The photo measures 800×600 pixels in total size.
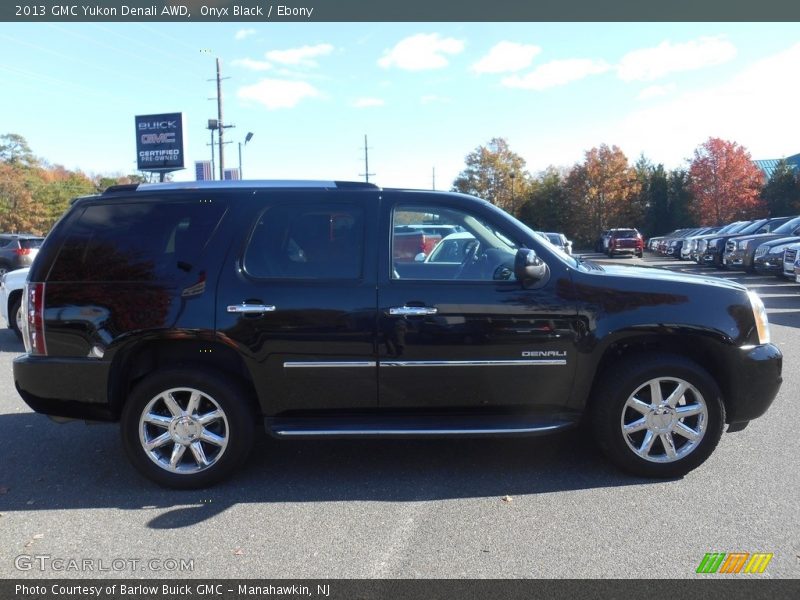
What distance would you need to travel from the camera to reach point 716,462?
15.4 ft

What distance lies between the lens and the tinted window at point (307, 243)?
14.5ft

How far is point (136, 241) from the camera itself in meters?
4.47

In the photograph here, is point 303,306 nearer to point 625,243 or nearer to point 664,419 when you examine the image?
point 664,419

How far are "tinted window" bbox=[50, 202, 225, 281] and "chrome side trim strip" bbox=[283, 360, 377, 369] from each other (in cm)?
95

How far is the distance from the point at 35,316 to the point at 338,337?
2.03 m

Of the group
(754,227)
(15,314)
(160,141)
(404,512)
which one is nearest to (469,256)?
(404,512)

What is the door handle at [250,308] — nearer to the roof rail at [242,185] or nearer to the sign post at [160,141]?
the roof rail at [242,185]

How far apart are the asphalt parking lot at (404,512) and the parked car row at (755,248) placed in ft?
42.0

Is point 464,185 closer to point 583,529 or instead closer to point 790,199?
point 790,199

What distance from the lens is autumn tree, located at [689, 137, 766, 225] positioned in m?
50.1

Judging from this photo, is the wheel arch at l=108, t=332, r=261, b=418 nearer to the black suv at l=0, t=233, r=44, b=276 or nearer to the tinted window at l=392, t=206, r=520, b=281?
the tinted window at l=392, t=206, r=520, b=281

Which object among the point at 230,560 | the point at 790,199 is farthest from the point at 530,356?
the point at 790,199

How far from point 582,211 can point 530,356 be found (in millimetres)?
57807

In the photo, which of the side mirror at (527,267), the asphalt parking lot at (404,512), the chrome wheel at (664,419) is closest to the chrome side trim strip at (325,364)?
the asphalt parking lot at (404,512)
